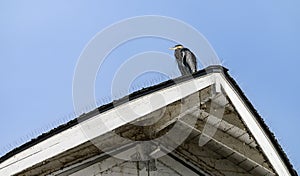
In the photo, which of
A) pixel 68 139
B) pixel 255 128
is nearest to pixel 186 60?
pixel 255 128

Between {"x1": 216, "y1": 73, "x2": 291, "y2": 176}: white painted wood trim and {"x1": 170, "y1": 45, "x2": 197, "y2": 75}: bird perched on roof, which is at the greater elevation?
{"x1": 170, "y1": 45, "x2": 197, "y2": 75}: bird perched on roof

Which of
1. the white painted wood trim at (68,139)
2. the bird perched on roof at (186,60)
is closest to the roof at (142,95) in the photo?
the white painted wood trim at (68,139)

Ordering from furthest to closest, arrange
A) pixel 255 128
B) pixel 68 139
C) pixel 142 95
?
pixel 255 128 → pixel 142 95 → pixel 68 139

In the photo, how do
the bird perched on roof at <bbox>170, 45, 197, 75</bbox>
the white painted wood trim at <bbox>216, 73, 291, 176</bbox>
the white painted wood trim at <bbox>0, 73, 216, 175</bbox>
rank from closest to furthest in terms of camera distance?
the white painted wood trim at <bbox>0, 73, 216, 175</bbox> → the white painted wood trim at <bbox>216, 73, 291, 176</bbox> → the bird perched on roof at <bbox>170, 45, 197, 75</bbox>

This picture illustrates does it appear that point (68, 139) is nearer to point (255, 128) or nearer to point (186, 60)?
point (255, 128)

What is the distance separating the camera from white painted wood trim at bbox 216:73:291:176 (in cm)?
1147

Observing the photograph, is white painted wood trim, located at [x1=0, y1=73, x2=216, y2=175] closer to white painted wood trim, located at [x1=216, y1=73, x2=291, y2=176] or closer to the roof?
the roof

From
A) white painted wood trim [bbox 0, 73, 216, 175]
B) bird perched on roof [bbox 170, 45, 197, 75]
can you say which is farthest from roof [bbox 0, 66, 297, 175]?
bird perched on roof [bbox 170, 45, 197, 75]

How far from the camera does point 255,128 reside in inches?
466

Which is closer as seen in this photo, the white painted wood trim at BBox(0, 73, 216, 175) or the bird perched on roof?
the white painted wood trim at BBox(0, 73, 216, 175)

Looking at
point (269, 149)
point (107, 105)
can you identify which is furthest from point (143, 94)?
point (269, 149)

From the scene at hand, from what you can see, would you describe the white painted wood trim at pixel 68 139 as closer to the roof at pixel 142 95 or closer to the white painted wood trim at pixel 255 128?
the roof at pixel 142 95

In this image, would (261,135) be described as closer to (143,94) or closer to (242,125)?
(242,125)

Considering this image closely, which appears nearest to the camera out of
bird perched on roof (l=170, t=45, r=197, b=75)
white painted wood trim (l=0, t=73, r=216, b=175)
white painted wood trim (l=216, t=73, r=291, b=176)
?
white painted wood trim (l=0, t=73, r=216, b=175)
